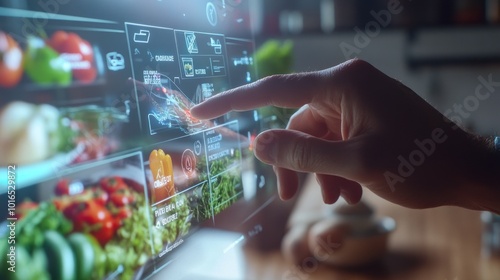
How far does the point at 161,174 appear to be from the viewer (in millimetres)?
433

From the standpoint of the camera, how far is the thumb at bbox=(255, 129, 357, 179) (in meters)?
0.55

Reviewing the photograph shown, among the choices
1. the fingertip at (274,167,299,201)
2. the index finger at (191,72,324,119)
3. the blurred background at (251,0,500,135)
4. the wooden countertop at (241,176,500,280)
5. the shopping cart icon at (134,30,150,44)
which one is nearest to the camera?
the shopping cart icon at (134,30,150,44)

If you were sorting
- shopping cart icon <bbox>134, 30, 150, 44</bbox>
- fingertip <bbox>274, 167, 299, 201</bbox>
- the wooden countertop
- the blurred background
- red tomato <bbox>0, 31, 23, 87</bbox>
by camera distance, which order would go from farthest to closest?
the blurred background
the wooden countertop
fingertip <bbox>274, 167, 299, 201</bbox>
shopping cart icon <bbox>134, 30, 150, 44</bbox>
red tomato <bbox>0, 31, 23, 87</bbox>

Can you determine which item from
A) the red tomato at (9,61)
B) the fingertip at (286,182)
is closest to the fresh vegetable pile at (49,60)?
the red tomato at (9,61)

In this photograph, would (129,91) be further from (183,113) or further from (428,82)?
(428,82)

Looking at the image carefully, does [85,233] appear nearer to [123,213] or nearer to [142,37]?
[123,213]

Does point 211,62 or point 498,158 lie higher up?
point 211,62

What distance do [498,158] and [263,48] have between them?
385 mm

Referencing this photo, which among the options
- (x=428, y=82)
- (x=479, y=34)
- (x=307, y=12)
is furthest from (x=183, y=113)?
(x=479, y=34)

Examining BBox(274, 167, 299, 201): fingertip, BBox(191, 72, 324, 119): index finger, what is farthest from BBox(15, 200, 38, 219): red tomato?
BBox(274, 167, 299, 201): fingertip

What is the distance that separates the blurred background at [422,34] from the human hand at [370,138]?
44 centimetres

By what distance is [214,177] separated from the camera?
21.0 inches

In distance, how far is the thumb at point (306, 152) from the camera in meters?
0.55

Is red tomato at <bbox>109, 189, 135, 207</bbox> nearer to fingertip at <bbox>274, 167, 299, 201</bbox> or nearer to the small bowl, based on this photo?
fingertip at <bbox>274, 167, 299, 201</bbox>
